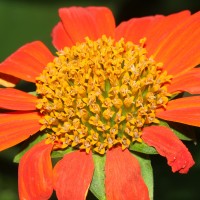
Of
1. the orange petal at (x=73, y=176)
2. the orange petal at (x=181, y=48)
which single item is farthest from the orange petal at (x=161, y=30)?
the orange petal at (x=73, y=176)

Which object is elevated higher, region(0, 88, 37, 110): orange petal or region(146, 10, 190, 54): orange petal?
region(146, 10, 190, 54): orange petal

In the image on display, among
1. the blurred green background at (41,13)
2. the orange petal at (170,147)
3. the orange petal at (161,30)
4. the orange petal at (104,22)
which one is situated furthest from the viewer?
the blurred green background at (41,13)

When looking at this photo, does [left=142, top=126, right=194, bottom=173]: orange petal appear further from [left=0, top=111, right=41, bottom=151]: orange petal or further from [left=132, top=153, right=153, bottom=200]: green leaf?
[left=0, top=111, right=41, bottom=151]: orange petal

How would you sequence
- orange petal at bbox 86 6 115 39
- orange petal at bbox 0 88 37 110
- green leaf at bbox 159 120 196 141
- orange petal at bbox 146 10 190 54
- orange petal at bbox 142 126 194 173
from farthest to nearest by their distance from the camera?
orange petal at bbox 86 6 115 39
orange petal at bbox 146 10 190 54
orange petal at bbox 0 88 37 110
green leaf at bbox 159 120 196 141
orange petal at bbox 142 126 194 173

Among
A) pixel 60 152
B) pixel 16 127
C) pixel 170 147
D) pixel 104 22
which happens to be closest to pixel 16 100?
pixel 16 127

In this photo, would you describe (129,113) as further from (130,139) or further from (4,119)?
(4,119)

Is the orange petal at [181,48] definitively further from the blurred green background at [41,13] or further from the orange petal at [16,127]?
the blurred green background at [41,13]

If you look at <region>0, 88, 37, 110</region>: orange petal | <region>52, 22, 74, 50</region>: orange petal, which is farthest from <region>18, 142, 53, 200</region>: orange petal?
<region>52, 22, 74, 50</region>: orange petal
